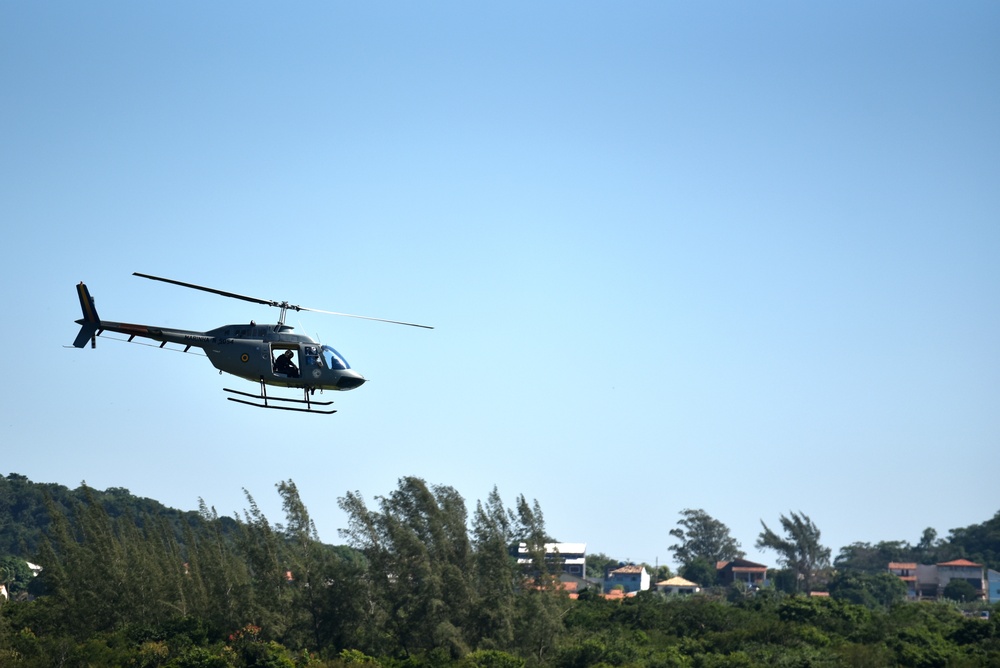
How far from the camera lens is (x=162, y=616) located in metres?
78.2

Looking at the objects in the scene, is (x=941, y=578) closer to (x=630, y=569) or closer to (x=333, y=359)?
(x=630, y=569)

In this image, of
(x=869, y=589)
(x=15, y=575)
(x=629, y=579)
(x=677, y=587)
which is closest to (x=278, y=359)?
(x=15, y=575)

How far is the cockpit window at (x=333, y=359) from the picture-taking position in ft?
137

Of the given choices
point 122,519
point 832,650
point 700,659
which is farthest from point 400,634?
point 122,519

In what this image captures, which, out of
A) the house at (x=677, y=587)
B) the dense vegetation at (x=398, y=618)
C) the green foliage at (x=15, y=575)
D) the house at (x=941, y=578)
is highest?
the house at (x=941, y=578)

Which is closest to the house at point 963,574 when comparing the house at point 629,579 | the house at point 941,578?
the house at point 941,578

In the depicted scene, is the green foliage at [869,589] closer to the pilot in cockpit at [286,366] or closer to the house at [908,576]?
the house at [908,576]

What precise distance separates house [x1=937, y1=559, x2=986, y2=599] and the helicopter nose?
5772 inches

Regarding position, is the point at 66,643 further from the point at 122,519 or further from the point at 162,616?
the point at 122,519

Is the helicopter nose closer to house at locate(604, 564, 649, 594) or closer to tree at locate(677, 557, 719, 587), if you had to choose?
house at locate(604, 564, 649, 594)

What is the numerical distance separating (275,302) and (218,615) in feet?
114

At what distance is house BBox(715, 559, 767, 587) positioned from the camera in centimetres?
18175

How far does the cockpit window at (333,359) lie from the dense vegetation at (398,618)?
2439 centimetres

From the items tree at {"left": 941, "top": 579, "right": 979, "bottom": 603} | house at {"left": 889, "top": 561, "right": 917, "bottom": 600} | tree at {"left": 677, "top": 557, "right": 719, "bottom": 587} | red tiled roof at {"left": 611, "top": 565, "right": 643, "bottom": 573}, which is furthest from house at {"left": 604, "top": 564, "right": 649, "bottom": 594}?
tree at {"left": 941, "top": 579, "right": 979, "bottom": 603}
